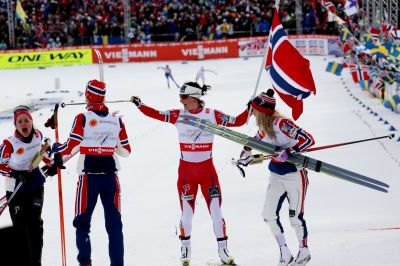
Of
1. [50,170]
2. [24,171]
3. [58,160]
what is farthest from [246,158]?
[24,171]

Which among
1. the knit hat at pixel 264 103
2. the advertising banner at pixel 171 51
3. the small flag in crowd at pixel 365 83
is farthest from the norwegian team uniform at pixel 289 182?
the advertising banner at pixel 171 51

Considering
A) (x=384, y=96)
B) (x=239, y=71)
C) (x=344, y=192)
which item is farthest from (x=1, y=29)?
(x=344, y=192)

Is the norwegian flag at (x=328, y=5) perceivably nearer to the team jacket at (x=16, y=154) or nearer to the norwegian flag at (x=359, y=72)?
the norwegian flag at (x=359, y=72)

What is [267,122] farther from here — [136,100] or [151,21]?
[151,21]

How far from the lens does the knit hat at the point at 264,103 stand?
741 cm

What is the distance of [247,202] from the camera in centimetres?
1108

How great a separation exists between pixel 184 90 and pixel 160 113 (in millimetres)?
377

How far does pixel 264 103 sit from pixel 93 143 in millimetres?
1717

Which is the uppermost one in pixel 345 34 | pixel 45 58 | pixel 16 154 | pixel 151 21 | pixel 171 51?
pixel 151 21

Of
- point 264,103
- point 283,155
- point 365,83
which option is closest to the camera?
point 283,155

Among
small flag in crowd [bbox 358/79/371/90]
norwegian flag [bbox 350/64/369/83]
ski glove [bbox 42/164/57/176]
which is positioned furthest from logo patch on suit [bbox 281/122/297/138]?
small flag in crowd [bbox 358/79/371/90]

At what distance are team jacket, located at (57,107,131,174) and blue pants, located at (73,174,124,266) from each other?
0.32 feet

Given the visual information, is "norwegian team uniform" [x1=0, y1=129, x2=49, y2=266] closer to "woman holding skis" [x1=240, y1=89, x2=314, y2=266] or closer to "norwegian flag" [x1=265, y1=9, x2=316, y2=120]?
"woman holding skis" [x1=240, y1=89, x2=314, y2=266]

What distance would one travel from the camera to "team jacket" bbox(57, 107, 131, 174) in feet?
23.9
